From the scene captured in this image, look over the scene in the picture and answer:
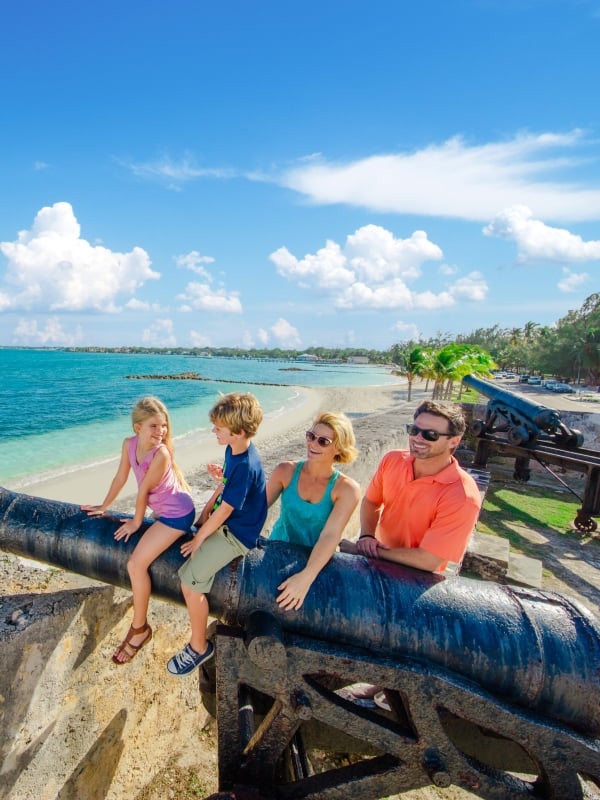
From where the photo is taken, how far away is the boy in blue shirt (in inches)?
65.0

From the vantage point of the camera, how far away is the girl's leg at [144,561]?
5.65 ft

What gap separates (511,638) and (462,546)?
0.39 meters

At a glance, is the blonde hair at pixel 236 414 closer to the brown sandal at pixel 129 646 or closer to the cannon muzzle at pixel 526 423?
the brown sandal at pixel 129 646

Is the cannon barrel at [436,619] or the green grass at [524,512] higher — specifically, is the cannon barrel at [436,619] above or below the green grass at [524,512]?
above

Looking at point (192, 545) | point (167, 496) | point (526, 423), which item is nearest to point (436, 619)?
point (192, 545)

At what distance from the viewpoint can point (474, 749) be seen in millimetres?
1968

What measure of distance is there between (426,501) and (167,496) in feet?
3.63

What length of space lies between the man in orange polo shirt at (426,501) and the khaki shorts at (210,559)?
577 mm

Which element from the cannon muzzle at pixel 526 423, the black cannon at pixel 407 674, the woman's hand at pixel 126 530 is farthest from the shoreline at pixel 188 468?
the cannon muzzle at pixel 526 423

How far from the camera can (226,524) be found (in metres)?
1.70

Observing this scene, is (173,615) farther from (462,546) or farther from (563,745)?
(563,745)

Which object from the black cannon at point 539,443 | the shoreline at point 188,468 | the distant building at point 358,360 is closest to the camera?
the shoreline at point 188,468

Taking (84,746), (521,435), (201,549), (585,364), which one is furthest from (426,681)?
(585,364)

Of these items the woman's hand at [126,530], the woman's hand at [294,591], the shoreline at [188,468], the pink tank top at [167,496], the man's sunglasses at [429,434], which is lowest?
the shoreline at [188,468]
